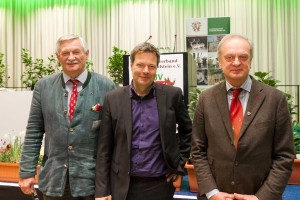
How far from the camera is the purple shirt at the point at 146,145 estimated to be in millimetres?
1781

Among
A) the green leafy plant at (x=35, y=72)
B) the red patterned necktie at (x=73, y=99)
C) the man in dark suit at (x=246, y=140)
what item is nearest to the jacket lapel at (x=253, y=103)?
the man in dark suit at (x=246, y=140)

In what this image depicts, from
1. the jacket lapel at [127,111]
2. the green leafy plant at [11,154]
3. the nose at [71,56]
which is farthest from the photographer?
the green leafy plant at [11,154]

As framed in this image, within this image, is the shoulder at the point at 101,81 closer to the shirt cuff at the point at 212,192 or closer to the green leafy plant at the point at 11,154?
the shirt cuff at the point at 212,192

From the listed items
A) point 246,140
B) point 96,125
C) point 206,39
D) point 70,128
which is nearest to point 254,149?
point 246,140

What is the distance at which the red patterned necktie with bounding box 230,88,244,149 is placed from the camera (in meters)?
1.64

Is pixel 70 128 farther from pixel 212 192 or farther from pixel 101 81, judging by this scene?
pixel 212 192

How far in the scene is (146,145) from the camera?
1.78 metres

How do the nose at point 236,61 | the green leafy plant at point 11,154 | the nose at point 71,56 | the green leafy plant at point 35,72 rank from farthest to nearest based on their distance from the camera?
the green leafy plant at point 35,72, the green leafy plant at point 11,154, the nose at point 71,56, the nose at point 236,61

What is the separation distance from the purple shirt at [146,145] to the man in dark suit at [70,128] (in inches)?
10.2

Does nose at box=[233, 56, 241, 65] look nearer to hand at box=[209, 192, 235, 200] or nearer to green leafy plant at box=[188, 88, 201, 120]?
hand at box=[209, 192, 235, 200]

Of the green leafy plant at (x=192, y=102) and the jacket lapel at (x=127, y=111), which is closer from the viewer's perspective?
the jacket lapel at (x=127, y=111)

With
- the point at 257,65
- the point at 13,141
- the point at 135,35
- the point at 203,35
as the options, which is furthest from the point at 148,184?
the point at 135,35

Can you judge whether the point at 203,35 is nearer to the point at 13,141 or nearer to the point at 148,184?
the point at 13,141

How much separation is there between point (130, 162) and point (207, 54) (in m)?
4.65
